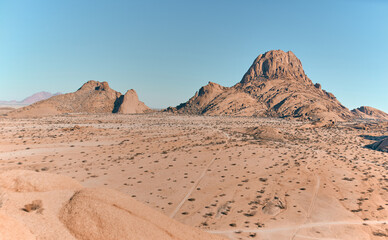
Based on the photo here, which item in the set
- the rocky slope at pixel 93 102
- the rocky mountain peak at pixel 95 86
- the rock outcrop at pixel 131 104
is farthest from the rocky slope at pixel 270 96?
the rocky mountain peak at pixel 95 86

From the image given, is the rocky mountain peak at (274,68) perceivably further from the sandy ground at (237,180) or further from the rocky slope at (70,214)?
the rocky slope at (70,214)

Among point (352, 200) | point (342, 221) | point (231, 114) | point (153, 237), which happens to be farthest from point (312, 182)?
point (231, 114)

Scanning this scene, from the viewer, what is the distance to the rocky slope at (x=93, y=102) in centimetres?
11094

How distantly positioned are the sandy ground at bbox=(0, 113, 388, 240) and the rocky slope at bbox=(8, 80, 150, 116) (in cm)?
8381

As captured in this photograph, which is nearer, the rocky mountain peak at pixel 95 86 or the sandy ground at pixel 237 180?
the sandy ground at pixel 237 180

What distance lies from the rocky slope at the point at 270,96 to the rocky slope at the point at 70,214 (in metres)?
101

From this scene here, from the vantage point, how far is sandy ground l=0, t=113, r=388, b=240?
14711 millimetres

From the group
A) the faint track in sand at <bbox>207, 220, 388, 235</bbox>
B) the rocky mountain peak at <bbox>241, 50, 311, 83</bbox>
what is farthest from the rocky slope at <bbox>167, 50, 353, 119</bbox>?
the faint track in sand at <bbox>207, 220, 388, 235</bbox>

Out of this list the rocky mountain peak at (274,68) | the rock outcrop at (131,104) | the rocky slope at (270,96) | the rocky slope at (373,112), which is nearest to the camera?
the rocky slope at (270,96)

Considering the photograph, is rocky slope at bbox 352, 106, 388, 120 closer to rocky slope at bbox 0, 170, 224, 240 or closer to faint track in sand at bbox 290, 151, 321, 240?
faint track in sand at bbox 290, 151, 321, 240

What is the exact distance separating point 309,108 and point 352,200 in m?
98.7

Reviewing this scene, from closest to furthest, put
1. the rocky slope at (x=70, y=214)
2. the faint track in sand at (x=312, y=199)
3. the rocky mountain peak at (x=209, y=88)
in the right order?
1. the rocky slope at (x=70, y=214)
2. the faint track in sand at (x=312, y=199)
3. the rocky mountain peak at (x=209, y=88)

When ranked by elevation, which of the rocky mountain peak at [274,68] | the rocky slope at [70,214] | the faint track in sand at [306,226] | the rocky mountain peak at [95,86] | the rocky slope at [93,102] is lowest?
the faint track in sand at [306,226]

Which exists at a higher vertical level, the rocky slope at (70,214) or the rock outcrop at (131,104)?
the rock outcrop at (131,104)
